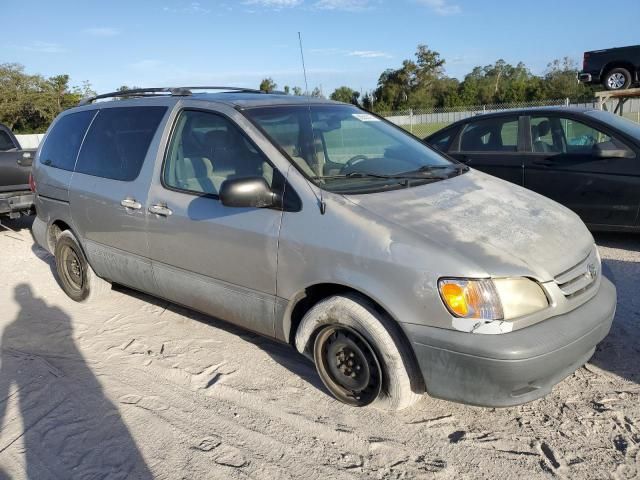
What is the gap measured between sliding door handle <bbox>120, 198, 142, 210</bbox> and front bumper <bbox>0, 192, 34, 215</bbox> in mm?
4301

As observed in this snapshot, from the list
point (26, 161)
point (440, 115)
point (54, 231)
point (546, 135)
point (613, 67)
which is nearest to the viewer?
point (54, 231)

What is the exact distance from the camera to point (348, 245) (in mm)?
2871

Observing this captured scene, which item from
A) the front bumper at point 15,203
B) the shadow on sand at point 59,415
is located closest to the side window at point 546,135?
the shadow on sand at point 59,415

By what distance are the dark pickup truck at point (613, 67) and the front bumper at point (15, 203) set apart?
1603 centimetres

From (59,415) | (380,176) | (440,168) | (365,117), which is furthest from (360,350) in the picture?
(365,117)

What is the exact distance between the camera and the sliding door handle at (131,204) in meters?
4.02

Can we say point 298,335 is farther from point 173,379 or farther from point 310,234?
point 173,379

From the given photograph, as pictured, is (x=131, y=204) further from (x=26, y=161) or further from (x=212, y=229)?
(x=26, y=161)

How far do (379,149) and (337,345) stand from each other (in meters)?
1.52

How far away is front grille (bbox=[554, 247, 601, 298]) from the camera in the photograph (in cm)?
278

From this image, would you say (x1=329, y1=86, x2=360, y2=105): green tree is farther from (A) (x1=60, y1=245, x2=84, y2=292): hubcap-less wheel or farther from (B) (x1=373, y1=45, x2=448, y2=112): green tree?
(B) (x1=373, y1=45, x2=448, y2=112): green tree

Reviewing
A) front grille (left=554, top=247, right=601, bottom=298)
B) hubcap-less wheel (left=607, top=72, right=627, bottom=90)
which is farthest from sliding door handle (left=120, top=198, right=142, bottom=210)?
hubcap-less wheel (left=607, top=72, right=627, bottom=90)

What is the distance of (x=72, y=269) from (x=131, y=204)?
166 centimetres

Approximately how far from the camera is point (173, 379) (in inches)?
142
